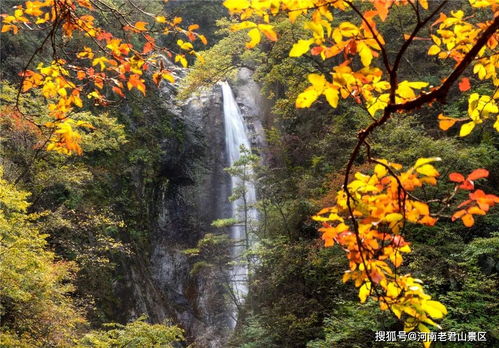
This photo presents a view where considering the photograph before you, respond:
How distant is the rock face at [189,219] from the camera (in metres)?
12.3

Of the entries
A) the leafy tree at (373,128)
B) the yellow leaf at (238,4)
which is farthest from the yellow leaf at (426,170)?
the yellow leaf at (238,4)

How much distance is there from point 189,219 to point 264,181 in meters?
5.64

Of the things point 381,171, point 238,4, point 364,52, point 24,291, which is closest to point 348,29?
point 364,52

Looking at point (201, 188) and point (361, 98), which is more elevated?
point (201, 188)

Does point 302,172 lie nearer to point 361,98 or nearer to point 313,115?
point 313,115

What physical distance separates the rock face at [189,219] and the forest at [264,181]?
0.07 m

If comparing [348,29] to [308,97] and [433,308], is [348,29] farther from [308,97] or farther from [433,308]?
[433,308]

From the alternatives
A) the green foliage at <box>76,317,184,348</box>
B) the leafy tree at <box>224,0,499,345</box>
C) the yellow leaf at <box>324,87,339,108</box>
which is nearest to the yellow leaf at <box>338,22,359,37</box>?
the leafy tree at <box>224,0,499,345</box>

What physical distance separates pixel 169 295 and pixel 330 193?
7.79 meters

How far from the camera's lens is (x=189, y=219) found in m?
14.8

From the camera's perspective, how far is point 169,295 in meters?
13.2

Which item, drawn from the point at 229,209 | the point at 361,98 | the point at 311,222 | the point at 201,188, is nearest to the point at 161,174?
the point at 201,188

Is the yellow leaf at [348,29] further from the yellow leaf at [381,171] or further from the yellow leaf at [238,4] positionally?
the yellow leaf at [381,171]

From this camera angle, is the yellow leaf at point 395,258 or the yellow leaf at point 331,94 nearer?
the yellow leaf at point 331,94
